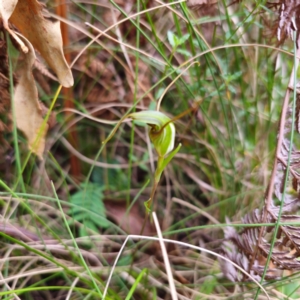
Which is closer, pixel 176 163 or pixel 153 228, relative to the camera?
pixel 153 228

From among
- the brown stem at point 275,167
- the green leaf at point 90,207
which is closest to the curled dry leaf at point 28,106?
the green leaf at point 90,207

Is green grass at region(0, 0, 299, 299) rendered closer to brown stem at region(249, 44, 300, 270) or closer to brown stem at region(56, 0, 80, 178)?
brown stem at region(56, 0, 80, 178)

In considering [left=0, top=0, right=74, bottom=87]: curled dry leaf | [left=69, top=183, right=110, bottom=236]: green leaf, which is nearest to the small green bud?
[left=0, top=0, right=74, bottom=87]: curled dry leaf

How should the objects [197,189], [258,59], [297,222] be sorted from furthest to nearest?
[197,189]
[258,59]
[297,222]

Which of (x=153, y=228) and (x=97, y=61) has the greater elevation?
(x=97, y=61)

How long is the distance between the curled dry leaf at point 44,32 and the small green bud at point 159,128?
182 millimetres

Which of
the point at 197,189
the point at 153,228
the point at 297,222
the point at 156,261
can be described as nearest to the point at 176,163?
the point at 197,189

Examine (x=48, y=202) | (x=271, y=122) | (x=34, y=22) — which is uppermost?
(x=34, y=22)

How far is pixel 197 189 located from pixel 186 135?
0.17m

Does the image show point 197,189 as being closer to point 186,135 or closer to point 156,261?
point 186,135

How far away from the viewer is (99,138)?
3.84 ft

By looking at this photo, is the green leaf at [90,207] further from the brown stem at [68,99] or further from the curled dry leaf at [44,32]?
the curled dry leaf at [44,32]

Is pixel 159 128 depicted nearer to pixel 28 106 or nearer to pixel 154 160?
pixel 28 106

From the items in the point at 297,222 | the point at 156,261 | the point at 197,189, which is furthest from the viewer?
the point at 197,189
